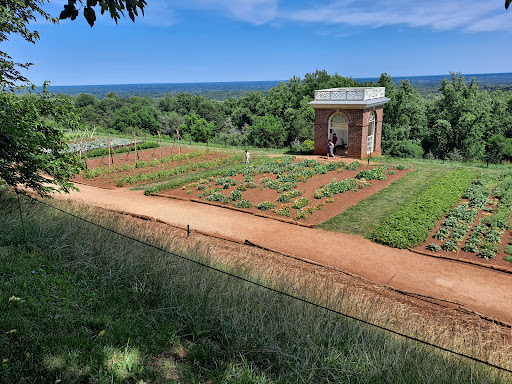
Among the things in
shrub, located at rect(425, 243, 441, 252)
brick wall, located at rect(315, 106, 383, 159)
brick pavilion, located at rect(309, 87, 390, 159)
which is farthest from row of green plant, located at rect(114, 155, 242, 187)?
shrub, located at rect(425, 243, 441, 252)

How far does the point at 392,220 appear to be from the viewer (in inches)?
514

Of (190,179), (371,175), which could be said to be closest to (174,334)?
(190,179)

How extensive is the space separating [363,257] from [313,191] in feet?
23.0

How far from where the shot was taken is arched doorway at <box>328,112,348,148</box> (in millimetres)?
26309

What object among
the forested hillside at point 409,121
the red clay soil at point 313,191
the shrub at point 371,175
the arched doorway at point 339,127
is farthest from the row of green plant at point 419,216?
the forested hillside at point 409,121

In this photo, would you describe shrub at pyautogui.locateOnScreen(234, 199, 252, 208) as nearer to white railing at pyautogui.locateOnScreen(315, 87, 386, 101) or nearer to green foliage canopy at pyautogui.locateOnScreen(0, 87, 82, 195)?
green foliage canopy at pyautogui.locateOnScreen(0, 87, 82, 195)

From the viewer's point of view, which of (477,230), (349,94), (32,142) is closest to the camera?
(32,142)

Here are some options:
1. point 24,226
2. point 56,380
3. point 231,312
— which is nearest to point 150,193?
point 24,226

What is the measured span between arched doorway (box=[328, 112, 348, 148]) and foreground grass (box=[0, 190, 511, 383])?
21.4 meters

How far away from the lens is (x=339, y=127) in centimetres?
2695

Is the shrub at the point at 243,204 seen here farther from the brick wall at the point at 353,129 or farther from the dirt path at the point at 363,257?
the brick wall at the point at 353,129

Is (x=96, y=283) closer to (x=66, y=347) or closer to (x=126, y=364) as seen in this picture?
(x=66, y=347)

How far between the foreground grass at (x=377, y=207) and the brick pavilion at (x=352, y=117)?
552 centimetres

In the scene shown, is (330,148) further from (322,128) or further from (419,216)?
(419,216)
